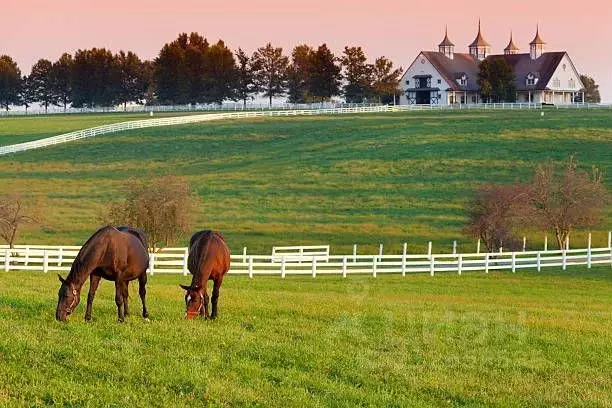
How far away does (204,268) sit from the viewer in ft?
53.6

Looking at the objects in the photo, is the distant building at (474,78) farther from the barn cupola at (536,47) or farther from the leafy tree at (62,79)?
the leafy tree at (62,79)

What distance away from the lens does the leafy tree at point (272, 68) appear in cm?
15038

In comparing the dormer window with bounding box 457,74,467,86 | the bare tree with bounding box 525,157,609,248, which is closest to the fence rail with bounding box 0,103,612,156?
the dormer window with bounding box 457,74,467,86

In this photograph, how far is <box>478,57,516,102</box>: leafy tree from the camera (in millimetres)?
124250

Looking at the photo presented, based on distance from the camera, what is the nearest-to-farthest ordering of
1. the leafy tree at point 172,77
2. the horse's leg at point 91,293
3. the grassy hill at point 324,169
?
1. the horse's leg at point 91,293
2. the grassy hill at point 324,169
3. the leafy tree at point 172,77

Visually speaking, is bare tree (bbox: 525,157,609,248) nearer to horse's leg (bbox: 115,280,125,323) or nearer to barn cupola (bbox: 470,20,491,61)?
horse's leg (bbox: 115,280,125,323)

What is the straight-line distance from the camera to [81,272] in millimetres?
15141

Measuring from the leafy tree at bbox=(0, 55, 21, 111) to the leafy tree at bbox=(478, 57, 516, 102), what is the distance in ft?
273

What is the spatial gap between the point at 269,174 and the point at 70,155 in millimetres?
21598

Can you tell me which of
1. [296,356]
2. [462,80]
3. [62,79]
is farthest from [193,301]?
[62,79]

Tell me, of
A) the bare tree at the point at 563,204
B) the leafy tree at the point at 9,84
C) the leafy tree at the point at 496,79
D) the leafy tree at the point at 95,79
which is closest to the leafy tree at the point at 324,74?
the leafy tree at the point at 496,79

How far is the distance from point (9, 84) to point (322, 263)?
146224 mm

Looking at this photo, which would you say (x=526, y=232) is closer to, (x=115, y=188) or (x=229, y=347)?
(x=115, y=188)

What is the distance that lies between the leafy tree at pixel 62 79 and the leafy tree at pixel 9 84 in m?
6.83
